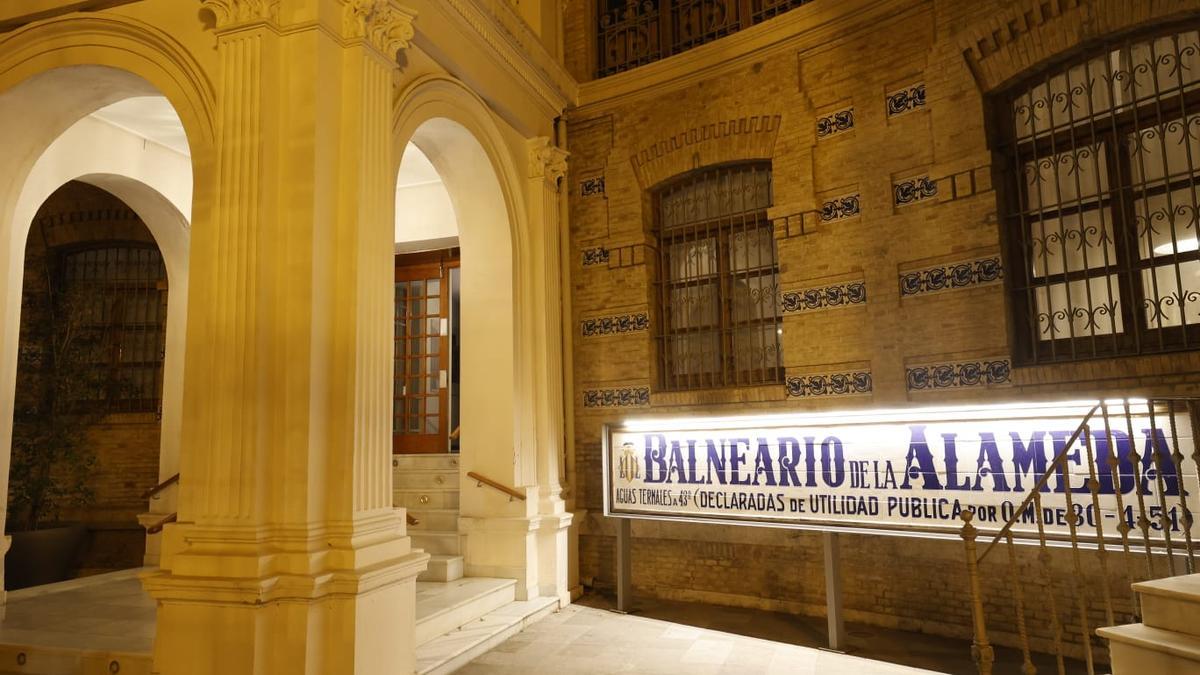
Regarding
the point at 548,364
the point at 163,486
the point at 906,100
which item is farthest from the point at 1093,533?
the point at 163,486

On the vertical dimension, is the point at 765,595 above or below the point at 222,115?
below

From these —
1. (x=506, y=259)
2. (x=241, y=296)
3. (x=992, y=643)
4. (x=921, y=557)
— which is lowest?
(x=992, y=643)

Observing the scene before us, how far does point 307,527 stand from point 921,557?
497 cm

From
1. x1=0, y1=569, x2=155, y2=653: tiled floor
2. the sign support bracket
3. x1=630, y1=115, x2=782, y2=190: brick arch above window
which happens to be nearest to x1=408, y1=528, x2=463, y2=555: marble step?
x1=0, y1=569, x2=155, y2=653: tiled floor

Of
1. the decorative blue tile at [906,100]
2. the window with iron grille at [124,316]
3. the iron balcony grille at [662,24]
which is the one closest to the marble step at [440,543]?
the window with iron grille at [124,316]

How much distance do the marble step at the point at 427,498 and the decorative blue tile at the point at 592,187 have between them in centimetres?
370

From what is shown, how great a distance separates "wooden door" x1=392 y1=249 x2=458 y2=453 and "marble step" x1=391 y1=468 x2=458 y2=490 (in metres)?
0.78

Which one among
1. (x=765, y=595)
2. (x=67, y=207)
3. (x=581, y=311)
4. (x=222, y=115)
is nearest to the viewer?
(x=222, y=115)

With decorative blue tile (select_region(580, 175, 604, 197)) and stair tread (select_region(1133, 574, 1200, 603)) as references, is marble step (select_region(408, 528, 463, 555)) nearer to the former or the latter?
decorative blue tile (select_region(580, 175, 604, 197))

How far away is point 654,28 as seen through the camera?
337 inches

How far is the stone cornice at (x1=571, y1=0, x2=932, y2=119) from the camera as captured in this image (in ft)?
22.4

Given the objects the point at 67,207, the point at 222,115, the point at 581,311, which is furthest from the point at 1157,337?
the point at 67,207

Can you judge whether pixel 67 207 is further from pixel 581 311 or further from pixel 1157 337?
pixel 1157 337

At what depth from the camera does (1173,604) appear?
328 centimetres
